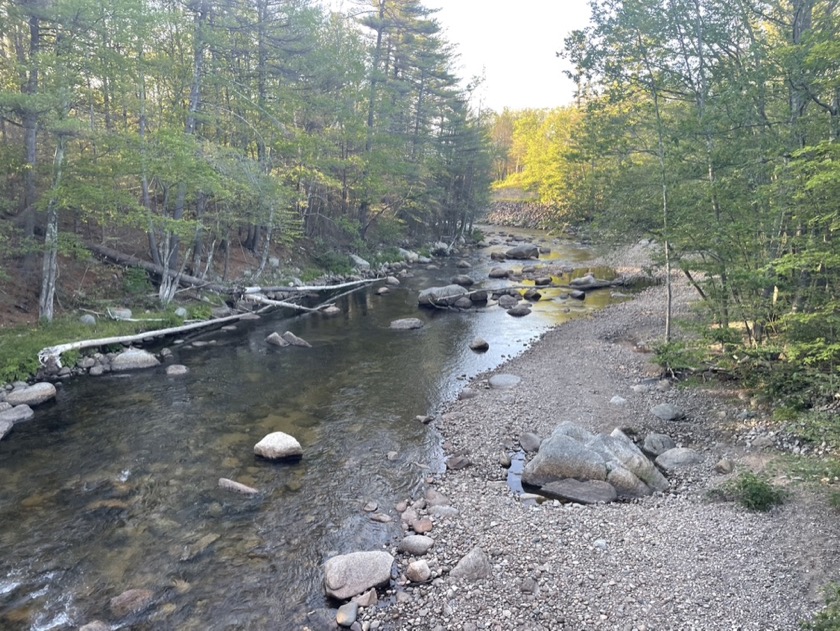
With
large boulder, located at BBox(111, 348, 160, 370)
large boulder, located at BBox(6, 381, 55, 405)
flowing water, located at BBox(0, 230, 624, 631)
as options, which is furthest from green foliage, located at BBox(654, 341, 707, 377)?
large boulder, located at BBox(6, 381, 55, 405)

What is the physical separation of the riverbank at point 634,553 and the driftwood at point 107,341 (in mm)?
11079

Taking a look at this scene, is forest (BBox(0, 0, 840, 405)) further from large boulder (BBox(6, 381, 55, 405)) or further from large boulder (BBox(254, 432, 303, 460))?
large boulder (BBox(254, 432, 303, 460))

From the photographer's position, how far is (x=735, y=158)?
11.3m

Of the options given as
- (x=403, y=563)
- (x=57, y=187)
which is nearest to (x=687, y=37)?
(x=403, y=563)

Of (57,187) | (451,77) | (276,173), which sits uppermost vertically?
(451,77)

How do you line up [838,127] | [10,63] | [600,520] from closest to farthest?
[600,520], [838,127], [10,63]

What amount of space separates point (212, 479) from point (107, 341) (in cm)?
836

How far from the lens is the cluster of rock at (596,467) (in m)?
8.88

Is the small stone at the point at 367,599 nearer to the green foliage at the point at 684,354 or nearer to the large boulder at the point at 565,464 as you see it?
the large boulder at the point at 565,464

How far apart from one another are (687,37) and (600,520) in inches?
487

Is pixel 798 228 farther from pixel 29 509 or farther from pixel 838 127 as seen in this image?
pixel 29 509

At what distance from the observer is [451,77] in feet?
134

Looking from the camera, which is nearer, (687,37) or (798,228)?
(798,228)

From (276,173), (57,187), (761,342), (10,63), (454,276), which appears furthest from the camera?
(454,276)
